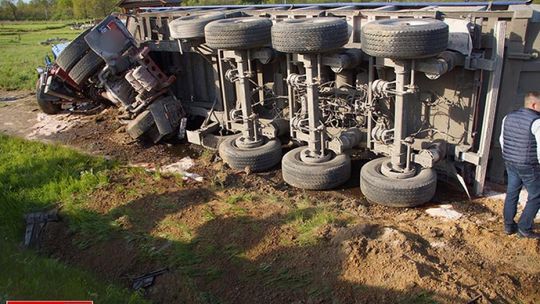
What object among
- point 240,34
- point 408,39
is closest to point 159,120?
point 240,34

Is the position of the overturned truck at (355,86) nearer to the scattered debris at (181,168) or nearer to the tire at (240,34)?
the tire at (240,34)

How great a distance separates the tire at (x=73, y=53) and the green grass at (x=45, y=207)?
1421 millimetres

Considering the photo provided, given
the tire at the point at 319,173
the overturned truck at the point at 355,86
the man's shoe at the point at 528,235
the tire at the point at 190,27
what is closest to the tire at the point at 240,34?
the overturned truck at the point at 355,86

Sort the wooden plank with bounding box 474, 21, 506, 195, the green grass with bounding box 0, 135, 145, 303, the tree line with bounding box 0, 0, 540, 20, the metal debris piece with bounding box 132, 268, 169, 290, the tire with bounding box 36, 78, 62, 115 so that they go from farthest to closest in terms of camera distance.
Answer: the tree line with bounding box 0, 0, 540, 20, the tire with bounding box 36, 78, 62, 115, the wooden plank with bounding box 474, 21, 506, 195, the metal debris piece with bounding box 132, 268, 169, 290, the green grass with bounding box 0, 135, 145, 303

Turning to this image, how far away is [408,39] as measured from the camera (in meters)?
4.34

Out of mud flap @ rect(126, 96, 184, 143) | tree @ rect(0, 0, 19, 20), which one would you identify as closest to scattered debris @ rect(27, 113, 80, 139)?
mud flap @ rect(126, 96, 184, 143)

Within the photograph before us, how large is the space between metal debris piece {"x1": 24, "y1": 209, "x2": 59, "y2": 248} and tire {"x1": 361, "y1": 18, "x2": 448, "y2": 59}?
4.12 metres

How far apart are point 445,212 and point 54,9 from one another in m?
80.0

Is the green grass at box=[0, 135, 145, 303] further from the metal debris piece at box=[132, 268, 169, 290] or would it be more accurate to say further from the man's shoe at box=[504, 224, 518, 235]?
the man's shoe at box=[504, 224, 518, 235]

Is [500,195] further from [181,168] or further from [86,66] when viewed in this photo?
[86,66]

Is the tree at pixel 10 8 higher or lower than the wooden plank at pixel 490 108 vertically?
lower

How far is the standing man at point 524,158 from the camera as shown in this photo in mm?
3971

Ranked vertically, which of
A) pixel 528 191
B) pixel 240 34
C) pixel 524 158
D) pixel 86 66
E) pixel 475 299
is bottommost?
pixel 475 299

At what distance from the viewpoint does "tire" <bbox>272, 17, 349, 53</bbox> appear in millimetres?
4938
